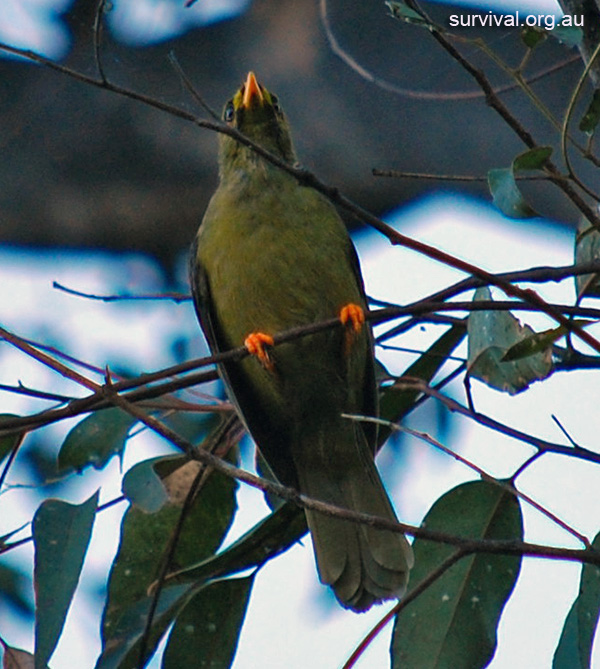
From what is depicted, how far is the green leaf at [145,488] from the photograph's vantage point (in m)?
2.79

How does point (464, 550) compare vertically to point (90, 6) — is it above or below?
below

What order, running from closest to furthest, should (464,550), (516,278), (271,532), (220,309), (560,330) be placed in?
(464,550), (516,278), (560,330), (271,532), (220,309)

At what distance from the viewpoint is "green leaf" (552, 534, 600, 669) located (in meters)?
2.48

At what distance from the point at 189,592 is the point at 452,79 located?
14.0 ft

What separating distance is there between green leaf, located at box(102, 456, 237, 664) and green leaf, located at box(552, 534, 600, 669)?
3.64 feet

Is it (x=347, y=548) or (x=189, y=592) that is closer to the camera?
(x=189, y=592)

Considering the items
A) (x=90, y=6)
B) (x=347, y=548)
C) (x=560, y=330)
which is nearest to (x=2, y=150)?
(x=90, y=6)

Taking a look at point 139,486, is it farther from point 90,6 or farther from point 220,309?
point 90,6

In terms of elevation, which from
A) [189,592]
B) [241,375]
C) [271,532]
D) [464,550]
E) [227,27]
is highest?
[227,27]

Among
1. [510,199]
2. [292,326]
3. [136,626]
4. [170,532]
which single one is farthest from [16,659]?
[510,199]

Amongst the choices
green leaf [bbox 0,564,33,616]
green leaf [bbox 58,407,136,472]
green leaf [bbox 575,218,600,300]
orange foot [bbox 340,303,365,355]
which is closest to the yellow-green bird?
orange foot [bbox 340,303,365,355]

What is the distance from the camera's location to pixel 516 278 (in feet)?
7.09

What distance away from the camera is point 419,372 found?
339 cm

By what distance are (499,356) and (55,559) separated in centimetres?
120
